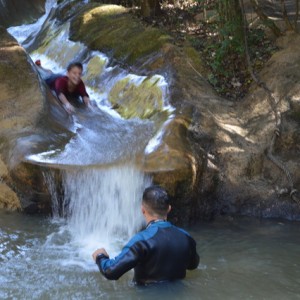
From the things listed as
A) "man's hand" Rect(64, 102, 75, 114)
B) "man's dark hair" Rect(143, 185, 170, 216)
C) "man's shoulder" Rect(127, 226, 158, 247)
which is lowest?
"man's shoulder" Rect(127, 226, 158, 247)

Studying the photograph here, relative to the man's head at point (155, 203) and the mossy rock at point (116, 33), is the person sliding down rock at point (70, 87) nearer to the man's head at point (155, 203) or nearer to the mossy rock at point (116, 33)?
the mossy rock at point (116, 33)

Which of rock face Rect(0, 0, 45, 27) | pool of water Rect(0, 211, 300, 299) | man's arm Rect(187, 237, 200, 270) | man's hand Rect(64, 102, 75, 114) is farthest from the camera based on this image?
rock face Rect(0, 0, 45, 27)

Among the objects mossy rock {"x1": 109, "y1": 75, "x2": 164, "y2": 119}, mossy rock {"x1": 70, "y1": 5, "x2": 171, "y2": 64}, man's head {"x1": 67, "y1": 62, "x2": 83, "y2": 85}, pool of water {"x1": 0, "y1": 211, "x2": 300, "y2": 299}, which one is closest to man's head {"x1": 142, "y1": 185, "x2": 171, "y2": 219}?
pool of water {"x1": 0, "y1": 211, "x2": 300, "y2": 299}

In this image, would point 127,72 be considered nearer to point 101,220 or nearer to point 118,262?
point 101,220

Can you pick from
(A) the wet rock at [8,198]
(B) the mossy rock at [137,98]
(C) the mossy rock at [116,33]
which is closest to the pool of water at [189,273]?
(A) the wet rock at [8,198]

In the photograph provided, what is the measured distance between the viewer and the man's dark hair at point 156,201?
155 inches

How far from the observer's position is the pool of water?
177 inches

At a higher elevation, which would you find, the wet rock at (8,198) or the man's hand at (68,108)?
the man's hand at (68,108)

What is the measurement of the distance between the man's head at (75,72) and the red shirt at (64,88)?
11cm

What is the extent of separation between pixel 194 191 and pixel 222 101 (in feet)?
7.07

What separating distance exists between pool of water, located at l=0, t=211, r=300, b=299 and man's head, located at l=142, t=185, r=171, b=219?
2.08 ft

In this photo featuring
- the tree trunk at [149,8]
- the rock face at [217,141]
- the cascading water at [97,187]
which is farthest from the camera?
the tree trunk at [149,8]

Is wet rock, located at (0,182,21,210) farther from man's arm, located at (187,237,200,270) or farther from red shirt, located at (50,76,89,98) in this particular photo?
man's arm, located at (187,237,200,270)

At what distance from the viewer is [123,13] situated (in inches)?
498
